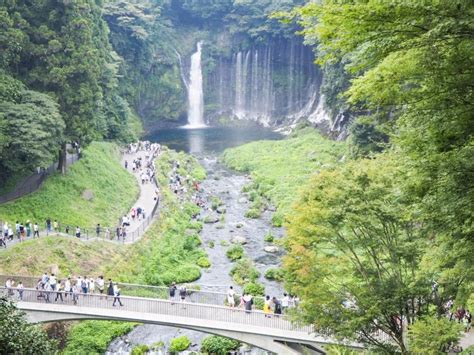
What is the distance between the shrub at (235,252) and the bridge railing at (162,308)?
12893 mm

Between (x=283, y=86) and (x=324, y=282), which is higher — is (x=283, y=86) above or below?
above

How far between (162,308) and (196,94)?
233 feet

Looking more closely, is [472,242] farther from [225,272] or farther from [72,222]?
[72,222]

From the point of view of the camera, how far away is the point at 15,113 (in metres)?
28.5

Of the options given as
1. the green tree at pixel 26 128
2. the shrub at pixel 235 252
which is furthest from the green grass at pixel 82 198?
the shrub at pixel 235 252

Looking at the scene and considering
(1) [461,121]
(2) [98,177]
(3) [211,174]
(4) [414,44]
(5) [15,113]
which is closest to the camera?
(4) [414,44]

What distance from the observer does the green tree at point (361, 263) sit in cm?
1545

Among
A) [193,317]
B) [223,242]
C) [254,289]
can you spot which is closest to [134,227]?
[223,242]

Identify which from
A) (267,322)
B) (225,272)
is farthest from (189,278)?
(267,322)

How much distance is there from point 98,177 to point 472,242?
113 feet

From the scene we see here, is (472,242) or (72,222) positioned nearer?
(472,242)

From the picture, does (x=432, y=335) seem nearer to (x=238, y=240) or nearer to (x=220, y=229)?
(x=238, y=240)

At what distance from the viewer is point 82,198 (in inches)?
1406

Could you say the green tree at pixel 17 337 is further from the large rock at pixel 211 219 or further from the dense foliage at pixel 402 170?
the large rock at pixel 211 219
